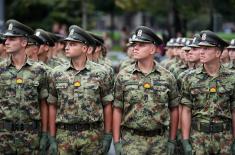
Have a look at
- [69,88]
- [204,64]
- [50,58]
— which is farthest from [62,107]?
[50,58]

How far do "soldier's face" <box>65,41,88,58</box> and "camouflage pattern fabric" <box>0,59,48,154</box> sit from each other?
1.70ft

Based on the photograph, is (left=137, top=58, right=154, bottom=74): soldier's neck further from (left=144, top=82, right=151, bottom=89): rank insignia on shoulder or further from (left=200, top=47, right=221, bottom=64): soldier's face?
(left=200, top=47, right=221, bottom=64): soldier's face

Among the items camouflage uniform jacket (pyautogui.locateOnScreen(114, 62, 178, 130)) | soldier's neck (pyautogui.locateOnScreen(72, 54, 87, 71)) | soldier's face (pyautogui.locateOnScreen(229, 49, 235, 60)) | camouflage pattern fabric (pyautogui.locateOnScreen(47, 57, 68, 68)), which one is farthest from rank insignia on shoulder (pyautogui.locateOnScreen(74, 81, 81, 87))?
soldier's face (pyautogui.locateOnScreen(229, 49, 235, 60))

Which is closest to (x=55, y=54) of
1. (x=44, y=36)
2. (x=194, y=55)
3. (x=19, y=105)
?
(x=44, y=36)

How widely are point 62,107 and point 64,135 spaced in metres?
0.32

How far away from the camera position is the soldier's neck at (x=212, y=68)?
7.84 meters

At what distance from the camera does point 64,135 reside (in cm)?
751

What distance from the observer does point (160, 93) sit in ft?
24.8

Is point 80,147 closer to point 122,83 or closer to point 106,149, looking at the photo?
point 106,149

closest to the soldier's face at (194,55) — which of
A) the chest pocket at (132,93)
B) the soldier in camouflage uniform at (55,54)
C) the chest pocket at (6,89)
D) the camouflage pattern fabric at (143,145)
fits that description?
the soldier in camouflage uniform at (55,54)

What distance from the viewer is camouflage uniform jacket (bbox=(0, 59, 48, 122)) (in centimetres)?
766

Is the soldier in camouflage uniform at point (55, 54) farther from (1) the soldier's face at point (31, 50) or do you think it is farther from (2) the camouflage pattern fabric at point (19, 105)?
(2) the camouflage pattern fabric at point (19, 105)

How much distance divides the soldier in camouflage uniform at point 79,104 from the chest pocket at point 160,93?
21.5 inches

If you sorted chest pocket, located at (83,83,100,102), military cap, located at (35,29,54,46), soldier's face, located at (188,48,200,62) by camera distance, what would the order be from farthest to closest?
military cap, located at (35,29,54,46) → soldier's face, located at (188,48,200,62) → chest pocket, located at (83,83,100,102)
